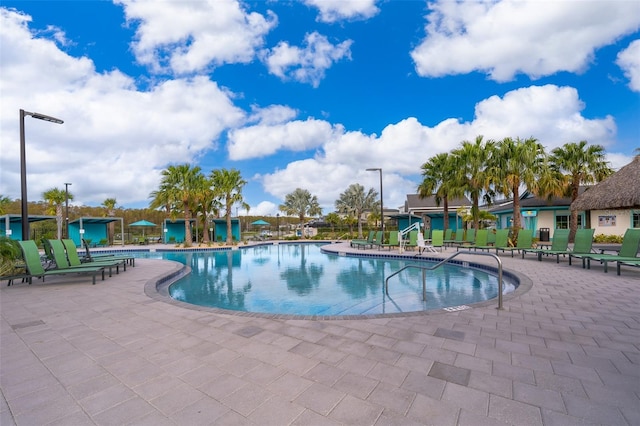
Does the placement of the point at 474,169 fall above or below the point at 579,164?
below

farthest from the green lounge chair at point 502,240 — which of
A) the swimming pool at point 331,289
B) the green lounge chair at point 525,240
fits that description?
the swimming pool at point 331,289

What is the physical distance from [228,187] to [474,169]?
1698 cm

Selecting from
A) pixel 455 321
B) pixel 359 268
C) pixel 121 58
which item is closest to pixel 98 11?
pixel 121 58

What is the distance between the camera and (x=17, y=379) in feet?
8.36

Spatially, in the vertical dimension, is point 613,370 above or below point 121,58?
below

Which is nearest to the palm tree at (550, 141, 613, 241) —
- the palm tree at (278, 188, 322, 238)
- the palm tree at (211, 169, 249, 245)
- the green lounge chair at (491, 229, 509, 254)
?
the green lounge chair at (491, 229, 509, 254)

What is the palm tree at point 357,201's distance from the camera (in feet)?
110

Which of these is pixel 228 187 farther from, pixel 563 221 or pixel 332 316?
pixel 563 221

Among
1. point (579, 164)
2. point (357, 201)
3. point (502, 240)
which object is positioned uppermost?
point (579, 164)

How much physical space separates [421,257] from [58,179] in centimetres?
3091

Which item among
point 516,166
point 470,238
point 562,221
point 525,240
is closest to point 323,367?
point 525,240

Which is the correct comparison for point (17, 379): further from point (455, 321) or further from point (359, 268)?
point (359, 268)

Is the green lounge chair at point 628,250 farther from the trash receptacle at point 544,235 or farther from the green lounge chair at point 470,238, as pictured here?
the trash receptacle at point 544,235

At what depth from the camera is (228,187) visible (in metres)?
23.0
